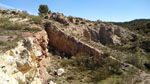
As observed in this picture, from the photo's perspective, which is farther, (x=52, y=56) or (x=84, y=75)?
(x=52, y=56)

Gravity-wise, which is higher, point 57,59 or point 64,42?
point 64,42

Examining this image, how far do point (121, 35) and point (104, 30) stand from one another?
165 inches

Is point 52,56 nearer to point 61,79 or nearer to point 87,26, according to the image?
point 61,79

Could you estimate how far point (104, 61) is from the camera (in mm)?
12062

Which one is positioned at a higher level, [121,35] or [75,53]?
[121,35]

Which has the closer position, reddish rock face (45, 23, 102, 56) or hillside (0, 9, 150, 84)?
hillside (0, 9, 150, 84)

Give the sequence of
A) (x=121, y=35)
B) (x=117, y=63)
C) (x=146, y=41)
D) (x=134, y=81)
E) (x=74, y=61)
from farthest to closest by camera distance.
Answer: (x=121, y=35) < (x=146, y=41) < (x=74, y=61) < (x=117, y=63) < (x=134, y=81)

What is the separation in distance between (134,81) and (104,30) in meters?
16.6

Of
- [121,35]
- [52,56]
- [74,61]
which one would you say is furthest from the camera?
[121,35]

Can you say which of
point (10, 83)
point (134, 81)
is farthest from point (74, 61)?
point (10, 83)

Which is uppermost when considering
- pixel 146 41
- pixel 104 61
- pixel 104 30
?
pixel 104 30

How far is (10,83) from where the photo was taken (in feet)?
12.6

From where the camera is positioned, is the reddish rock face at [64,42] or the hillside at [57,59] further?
the reddish rock face at [64,42]

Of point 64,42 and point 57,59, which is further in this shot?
point 64,42
